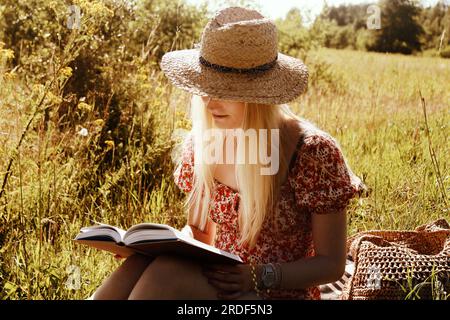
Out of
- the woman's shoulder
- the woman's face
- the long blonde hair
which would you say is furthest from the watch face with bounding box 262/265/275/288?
the woman's face

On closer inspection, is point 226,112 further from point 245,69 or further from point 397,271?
point 397,271

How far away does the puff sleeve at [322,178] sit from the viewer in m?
2.14

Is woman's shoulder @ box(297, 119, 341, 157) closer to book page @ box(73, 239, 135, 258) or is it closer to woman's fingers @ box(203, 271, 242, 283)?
woman's fingers @ box(203, 271, 242, 283)

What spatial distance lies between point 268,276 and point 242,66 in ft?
2.45

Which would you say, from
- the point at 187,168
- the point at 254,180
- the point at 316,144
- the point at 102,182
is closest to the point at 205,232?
the point at 187,168

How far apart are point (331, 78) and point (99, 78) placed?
218 inches

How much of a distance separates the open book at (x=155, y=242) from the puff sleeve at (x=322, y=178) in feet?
1.17

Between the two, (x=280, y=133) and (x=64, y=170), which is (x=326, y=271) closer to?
(x=280, y=133)

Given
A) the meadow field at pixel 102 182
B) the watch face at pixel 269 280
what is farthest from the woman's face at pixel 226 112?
the meadow field at pixel 102 182

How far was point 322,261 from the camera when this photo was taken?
2127mm

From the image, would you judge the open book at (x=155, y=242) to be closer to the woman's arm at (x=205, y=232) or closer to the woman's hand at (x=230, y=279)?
the woman's hand at (x=230, y=279)

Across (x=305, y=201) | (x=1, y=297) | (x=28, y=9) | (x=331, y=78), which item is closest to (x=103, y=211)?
(x=1, y=297)

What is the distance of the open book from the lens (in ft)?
6.24

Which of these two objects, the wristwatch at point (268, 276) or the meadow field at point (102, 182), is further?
the meadow field at point (102, 182)
